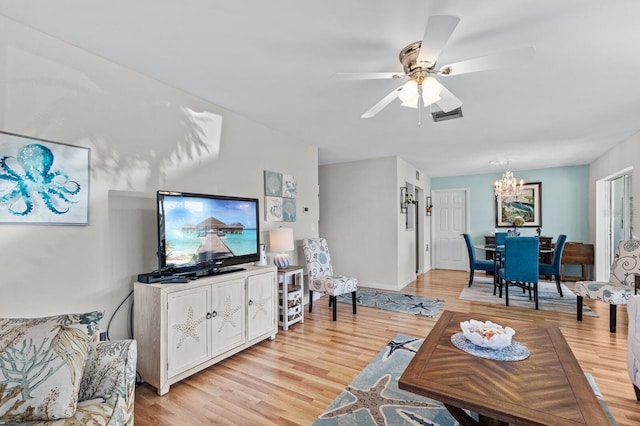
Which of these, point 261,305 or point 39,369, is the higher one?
point 39,369

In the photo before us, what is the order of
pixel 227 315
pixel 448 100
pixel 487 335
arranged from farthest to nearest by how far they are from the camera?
pixel 227 315
pixel 448 100
pixel 487 335

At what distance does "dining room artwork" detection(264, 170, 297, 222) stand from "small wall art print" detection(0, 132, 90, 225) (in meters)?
1.88

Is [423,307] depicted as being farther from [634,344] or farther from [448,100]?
[448,100]

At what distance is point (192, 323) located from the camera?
2.28 meters

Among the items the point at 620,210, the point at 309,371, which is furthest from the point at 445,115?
the point at 620,210

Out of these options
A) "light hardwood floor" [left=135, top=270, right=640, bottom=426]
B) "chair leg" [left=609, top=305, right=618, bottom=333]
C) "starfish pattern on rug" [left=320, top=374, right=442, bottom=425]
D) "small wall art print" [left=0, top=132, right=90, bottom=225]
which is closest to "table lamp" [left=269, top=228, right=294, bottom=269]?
"light hardwood floor" [left=135, top=270, right=640, bottom=426]

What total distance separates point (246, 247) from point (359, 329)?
1.56 metres

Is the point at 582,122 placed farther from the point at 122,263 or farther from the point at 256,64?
the point at 122,263

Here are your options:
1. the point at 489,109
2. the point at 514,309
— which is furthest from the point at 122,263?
the point at 514,309

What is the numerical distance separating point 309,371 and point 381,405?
0.66 meters

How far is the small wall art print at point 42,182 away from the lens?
5.62 feet

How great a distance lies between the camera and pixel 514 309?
4.08 metres

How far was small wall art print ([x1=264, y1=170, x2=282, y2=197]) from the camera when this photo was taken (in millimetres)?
3660

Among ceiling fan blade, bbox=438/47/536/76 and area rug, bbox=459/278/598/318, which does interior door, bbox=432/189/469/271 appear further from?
ceiling fan blade, bbox=438/47/536/76
